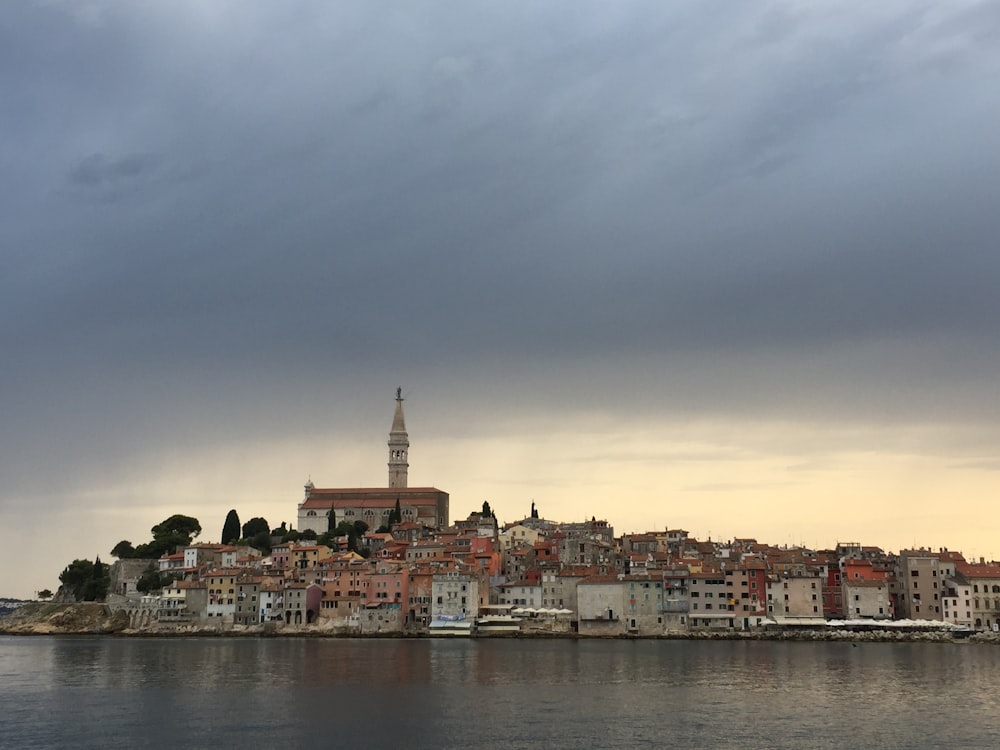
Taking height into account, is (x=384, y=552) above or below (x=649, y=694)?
above

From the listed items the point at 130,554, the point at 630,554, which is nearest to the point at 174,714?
the point at 630,554

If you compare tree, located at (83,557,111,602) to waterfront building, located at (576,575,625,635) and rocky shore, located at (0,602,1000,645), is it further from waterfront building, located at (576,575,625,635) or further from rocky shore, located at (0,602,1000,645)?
waterfront building, located at (576,575,625,635)

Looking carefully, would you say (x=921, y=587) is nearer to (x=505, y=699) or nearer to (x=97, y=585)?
(x=505, y=699)

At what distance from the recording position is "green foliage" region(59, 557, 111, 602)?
106m

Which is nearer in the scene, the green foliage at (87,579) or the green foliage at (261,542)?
the green foliage at (87,579)

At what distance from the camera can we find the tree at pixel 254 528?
11794 centimetres

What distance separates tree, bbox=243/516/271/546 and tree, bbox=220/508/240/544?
1.55 m

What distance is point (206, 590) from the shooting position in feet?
299

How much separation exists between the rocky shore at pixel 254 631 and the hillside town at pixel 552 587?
46cm

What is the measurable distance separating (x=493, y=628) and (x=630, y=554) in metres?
18.2

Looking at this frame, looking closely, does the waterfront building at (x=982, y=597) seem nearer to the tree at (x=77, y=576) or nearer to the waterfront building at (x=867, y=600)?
the waterfront building at (x=867, y=600)

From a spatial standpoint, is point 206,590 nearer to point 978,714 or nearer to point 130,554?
point 130,554

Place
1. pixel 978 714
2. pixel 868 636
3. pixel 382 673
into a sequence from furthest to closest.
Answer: pixel 868 636 < pixel 382 673 < pixel 978 714

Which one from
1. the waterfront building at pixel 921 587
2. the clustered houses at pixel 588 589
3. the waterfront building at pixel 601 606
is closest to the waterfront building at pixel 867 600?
the clustered houses at pixel 588 589
